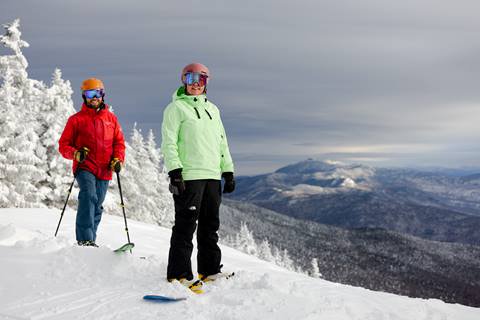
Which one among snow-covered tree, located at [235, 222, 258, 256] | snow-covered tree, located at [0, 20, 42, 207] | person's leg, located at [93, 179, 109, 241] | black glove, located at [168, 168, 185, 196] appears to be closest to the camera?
black glove, located at [168, 168, 185, 196]

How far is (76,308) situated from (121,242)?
21.0 ft

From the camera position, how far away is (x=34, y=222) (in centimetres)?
1196

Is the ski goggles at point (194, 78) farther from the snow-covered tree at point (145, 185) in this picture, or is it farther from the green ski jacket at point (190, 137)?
the snow-covered tree at point (145, 185)

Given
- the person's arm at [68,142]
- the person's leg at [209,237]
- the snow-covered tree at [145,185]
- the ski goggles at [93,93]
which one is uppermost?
the ski goggles at [93,93]

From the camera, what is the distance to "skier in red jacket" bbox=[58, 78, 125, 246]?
7402 mm

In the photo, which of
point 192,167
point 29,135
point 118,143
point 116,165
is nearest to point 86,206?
point 116,165

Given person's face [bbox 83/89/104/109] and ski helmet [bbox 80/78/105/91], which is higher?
ski helmet [bbox 80/78/105/91]

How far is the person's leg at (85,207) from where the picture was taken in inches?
291

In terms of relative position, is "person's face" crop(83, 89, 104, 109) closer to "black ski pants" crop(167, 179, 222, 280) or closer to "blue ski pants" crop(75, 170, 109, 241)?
"blue ski pants" crop(75, 170, 109, 241)

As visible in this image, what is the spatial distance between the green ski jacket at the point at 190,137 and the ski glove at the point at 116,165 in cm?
216

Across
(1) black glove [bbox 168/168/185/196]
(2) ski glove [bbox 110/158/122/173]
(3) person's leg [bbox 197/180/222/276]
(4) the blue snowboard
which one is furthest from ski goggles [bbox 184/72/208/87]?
(4) the blue snowboard

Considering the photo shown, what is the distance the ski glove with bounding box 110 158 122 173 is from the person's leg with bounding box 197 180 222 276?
224cm

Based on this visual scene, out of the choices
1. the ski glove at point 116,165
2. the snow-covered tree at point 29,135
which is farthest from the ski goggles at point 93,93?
the snow-covered tree at point 29,135

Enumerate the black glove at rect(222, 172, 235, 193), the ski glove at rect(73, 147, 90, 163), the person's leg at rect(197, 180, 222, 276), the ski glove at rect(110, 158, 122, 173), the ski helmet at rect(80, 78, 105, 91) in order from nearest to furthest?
the person's leg at rect(197, 180, 222, 276) < the black glove at rect(222, 172, 235, 193) < the ski glove at rect(73, 147, 90, 163) < the ski helmet at rect(80, 78, 105, 91) < the ski glove at rect(110, 158, 122, 173)
